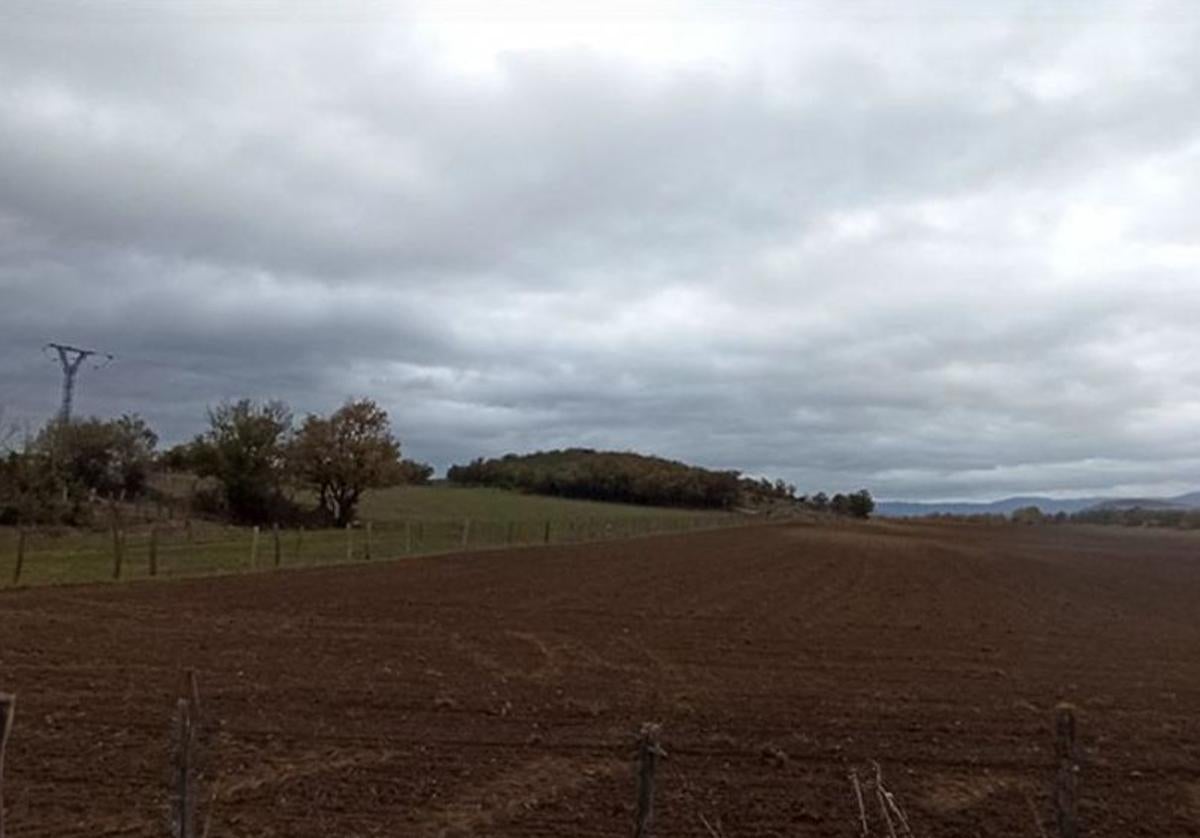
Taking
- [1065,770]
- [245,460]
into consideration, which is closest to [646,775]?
[1065,770]

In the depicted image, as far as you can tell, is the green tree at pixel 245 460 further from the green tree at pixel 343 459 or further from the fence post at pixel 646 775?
the fence post at pixel 646 775

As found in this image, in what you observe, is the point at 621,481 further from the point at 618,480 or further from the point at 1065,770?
the point at 1065,770

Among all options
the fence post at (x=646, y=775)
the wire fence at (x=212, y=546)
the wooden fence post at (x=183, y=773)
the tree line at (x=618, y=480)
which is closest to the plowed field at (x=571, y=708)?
the wooden fence post at (x=183, y=773)

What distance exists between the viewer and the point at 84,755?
1214cm

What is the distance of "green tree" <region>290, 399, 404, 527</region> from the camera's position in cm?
7881

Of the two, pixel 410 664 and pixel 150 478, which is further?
pixel 150 478

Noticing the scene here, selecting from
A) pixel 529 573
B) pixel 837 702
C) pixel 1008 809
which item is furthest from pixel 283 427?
pixel 1008 809

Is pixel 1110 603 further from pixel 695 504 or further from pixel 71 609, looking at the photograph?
pixel 695 504

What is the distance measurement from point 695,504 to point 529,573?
106 m

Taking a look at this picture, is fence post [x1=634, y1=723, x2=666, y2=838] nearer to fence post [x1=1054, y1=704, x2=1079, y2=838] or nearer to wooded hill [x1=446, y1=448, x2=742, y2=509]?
fence post [x1=1054, y1=704, x2=1079, y2=838]

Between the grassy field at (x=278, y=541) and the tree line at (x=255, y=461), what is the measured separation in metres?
3.87

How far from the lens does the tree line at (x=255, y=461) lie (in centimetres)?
7550

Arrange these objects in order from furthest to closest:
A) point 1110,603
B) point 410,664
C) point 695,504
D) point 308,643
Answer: point 695,504 < point 1110,603 < point 308,643 < point 410,664

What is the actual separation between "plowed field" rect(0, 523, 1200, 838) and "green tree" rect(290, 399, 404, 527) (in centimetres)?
4558
